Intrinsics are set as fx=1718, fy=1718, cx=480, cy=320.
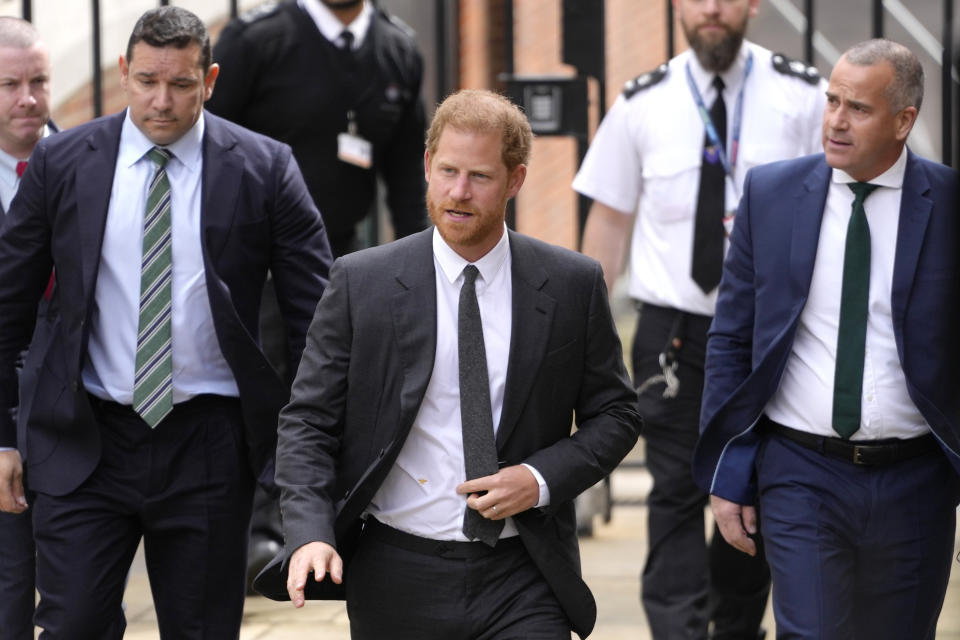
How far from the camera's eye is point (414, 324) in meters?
3.65

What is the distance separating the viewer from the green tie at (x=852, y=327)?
4.18 meters

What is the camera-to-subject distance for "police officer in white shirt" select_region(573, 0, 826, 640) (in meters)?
5.41

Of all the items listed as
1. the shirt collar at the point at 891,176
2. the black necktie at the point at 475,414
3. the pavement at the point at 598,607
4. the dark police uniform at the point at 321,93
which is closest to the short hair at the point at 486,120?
the black necktie at the point at 475,414

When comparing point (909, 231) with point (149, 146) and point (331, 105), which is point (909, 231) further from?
point (331, 105)

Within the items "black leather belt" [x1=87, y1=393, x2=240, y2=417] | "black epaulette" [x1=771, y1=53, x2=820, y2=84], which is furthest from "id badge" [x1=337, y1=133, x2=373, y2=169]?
"black leather belt" [x1=87, y1=393, x2=240, y2=417]

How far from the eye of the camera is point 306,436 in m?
3.63

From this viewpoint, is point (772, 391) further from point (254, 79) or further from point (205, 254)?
point (254, 79)

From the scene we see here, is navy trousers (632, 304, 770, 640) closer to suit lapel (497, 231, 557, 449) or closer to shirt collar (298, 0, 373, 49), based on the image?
shirt collar (298, 0, 373, 49)

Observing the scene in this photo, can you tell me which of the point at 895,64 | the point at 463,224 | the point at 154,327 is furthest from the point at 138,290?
the point at 895,64

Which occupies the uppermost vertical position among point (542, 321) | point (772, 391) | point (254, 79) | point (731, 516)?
point (254, 79)

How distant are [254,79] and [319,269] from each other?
62.2 inches

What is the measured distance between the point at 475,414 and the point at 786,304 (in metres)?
1.06

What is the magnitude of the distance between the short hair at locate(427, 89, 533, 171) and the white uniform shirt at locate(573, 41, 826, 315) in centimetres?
185

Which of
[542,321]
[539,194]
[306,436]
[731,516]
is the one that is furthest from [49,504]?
[539,194]
